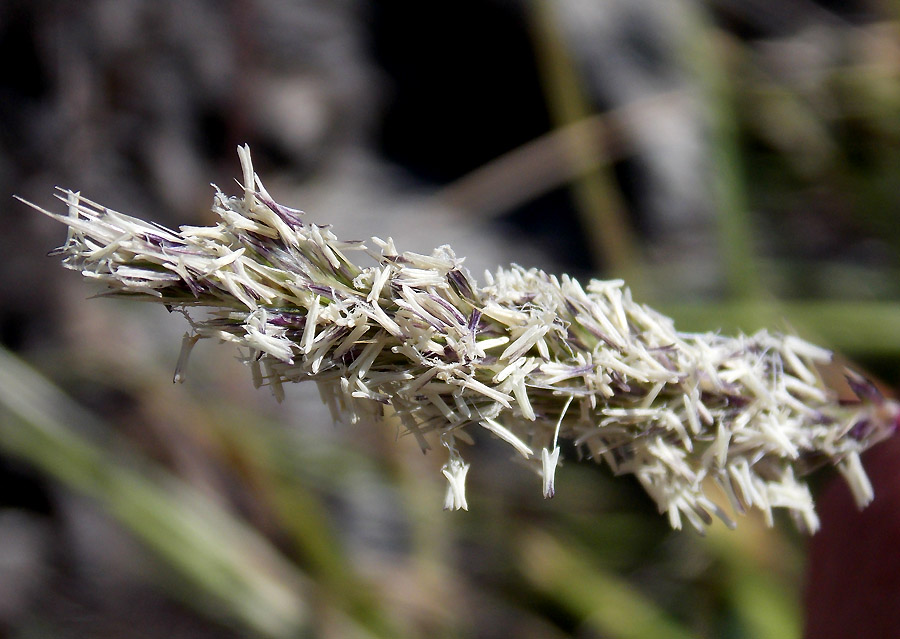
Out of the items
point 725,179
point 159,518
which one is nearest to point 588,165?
point 725,179

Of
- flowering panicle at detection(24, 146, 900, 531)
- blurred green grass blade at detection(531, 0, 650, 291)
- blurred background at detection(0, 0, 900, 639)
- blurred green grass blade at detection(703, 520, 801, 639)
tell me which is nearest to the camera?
flowering panicle at detection(24, 146, 900, 531)

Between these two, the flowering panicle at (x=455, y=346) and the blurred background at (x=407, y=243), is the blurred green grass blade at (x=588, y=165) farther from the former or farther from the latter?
the flowering panicle at (x=455, y=346)

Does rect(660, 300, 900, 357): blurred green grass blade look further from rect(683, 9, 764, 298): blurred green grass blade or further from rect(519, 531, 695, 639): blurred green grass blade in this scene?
rect(519, 531, 695, 639): blurred green grass blade

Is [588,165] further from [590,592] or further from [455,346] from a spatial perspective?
[455,346]

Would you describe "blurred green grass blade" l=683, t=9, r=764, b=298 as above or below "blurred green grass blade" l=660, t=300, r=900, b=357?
above

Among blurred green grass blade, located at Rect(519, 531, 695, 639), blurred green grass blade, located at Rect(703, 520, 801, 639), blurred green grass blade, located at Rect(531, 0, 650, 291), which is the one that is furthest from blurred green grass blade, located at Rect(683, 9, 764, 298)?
blurred green grass blade, located at Rect(519, 531, 695, 639)

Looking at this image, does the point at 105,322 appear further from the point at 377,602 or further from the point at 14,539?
the point at 377,602

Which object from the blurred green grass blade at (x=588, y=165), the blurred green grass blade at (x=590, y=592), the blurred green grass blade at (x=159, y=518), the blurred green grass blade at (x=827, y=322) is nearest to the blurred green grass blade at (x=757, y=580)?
the blurred green grass blade at (x=590, y=592)
